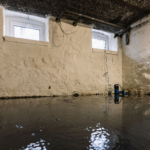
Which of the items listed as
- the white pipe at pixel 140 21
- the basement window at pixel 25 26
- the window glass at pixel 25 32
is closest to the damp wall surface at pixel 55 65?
the basement window at pixel 25 26

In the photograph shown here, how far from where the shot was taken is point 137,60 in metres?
3.54

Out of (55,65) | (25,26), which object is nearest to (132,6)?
(55,65)

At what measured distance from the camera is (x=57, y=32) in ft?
10.00

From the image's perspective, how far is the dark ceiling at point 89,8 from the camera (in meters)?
2.51

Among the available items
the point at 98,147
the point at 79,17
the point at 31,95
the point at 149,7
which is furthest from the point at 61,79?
the point at 149,7

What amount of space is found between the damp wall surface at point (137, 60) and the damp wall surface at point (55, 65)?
365mm

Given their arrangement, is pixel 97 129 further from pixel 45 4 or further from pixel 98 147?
pixel 45 4

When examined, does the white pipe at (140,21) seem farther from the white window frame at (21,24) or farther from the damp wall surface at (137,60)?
the white window frame at (21,24)

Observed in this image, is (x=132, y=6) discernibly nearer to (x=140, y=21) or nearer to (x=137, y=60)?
(x=140, y=21)

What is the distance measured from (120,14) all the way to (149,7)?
0.69 meters

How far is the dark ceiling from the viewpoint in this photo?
2514 millimetres

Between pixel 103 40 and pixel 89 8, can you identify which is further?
pixel 103 40

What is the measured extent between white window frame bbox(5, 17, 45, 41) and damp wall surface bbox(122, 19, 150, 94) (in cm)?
298

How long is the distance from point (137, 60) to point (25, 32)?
371cm
